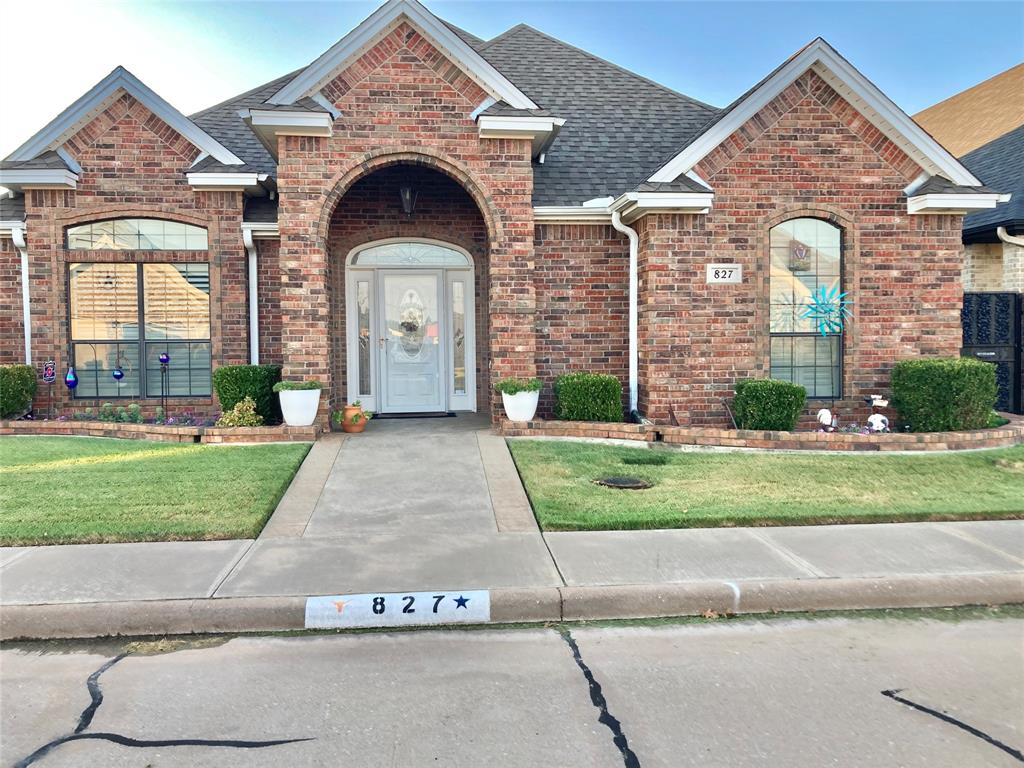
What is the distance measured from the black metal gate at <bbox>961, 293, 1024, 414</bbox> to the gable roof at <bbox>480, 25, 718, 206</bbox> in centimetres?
572

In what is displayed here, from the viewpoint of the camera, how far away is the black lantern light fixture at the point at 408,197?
435 inches

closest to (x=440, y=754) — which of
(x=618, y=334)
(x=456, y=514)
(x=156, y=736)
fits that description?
(x=156, y=736)

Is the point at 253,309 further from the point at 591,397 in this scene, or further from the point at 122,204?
the point at 591,397

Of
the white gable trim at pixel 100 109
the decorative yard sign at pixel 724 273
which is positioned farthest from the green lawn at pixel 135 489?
the decorative yard sign at pixel 724 273

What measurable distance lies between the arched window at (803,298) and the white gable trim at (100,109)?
818cm

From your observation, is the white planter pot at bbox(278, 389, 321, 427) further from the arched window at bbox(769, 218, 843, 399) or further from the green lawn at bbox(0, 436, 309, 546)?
the arched window at bbox(769, 218, 843, 399)

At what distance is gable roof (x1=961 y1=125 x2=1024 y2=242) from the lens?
42.9 ft

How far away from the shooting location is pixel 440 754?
314 centimetres

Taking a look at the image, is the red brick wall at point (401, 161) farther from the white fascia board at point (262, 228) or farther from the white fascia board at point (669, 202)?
the white fascia board at point (669, 202)

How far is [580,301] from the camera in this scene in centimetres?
1103

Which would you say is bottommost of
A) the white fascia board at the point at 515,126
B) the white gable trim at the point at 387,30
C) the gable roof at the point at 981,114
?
the white fascia board at the point at 515,126

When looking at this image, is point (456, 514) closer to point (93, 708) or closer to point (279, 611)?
point (279, 611)

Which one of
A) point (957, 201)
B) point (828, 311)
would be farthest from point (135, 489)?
point (957, 201)

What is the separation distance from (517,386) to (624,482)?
109 inches
